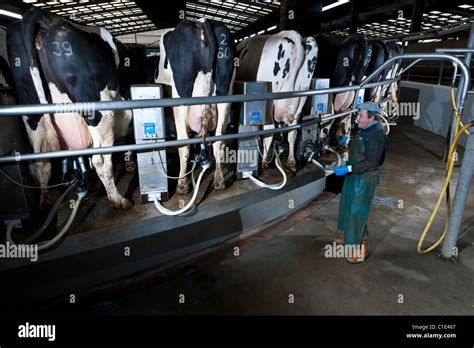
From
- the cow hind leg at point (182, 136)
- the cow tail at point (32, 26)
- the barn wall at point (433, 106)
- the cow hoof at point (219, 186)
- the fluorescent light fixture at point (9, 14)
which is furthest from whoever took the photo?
the fluorescent light fixture at point (9, 14)

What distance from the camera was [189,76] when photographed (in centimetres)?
255

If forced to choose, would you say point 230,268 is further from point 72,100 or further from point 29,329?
point 72,100

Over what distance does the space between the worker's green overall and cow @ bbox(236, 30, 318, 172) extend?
1.27 m

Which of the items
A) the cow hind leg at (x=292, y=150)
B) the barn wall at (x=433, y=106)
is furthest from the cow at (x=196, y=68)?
the barn wall at (x=433, y=106)

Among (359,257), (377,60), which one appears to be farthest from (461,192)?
(377,60)

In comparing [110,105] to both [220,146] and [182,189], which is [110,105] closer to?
[182,189]

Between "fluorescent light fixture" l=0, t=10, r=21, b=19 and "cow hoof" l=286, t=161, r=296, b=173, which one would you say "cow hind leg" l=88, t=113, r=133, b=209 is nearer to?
"cow hoof" l=286, t=161, r=296, b=173

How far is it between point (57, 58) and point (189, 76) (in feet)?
3.18

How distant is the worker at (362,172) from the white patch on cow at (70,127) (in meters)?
1.99

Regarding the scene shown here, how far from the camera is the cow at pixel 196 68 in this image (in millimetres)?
2471

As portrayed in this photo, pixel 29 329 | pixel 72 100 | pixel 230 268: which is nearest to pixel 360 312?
pixel 230 268

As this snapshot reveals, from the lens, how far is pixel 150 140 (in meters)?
2.43

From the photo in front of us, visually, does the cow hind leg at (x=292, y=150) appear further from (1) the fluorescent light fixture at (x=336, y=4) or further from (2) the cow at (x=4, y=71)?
(1) the fluorescent light fixture at (x=336, y=4)

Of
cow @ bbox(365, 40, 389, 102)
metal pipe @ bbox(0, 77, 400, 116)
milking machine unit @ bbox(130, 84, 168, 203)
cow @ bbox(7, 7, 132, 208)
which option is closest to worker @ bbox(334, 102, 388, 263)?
metal pipe @ bbox(0, 77, 400, 116)
